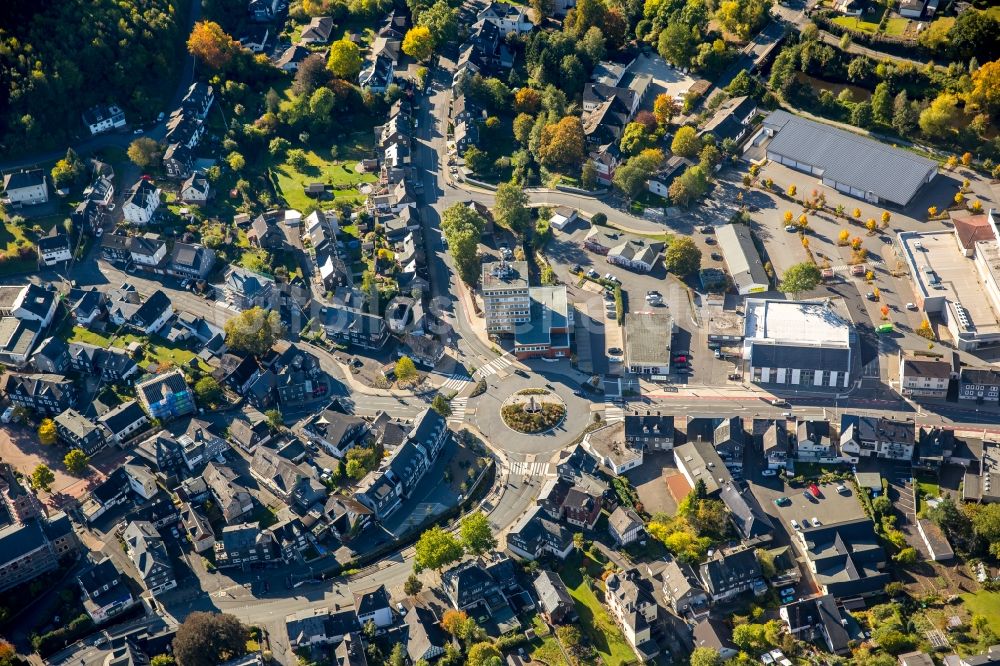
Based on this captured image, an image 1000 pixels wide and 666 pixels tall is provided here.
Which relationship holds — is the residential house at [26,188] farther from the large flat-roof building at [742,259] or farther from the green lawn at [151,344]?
the large flat-roof building at [742,259]

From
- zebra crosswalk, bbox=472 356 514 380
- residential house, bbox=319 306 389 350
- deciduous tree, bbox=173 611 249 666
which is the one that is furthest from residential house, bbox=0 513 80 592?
zebra crosswalk, bbox=472 356 514 380

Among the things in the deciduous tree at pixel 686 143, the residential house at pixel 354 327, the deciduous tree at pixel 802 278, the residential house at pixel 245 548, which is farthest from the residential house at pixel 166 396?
the deciduous tree at pixel 686 143

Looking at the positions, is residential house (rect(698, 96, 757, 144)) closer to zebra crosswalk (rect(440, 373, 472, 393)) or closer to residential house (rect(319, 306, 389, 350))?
zebra crosswalk (rect(440, 373, 472, 393))

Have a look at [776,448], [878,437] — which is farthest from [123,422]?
[878,437]

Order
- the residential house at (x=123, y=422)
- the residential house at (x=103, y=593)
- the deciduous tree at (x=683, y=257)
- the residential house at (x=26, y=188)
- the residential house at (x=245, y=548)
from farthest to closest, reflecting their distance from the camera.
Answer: the residential house at (x=26, y=188) < the deciduous tree at (x=683, y=257) < the residential house at (x=123, y=422) < the residential house at (x=245, y=548) < the residential house at (x=103, y=593)

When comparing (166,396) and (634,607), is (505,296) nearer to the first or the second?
(166,396)
